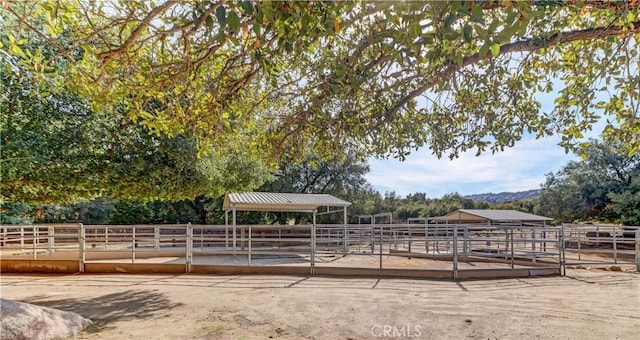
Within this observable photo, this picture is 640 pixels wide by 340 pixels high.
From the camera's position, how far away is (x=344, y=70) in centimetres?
268

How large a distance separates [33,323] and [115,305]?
1.61 meters

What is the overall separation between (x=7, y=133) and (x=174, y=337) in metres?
6.30

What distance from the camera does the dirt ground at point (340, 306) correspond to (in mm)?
3465

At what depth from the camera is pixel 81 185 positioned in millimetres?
8508

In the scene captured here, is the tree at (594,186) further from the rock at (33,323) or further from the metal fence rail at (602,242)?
the rock at (33,323)

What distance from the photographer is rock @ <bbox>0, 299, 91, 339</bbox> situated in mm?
2889

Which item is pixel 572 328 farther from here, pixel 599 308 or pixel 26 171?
pixel 26 171

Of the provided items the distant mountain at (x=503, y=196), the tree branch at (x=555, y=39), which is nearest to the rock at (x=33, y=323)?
the tree branch at (x=555, y=39)

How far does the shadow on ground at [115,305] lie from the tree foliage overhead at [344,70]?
2.23 meters

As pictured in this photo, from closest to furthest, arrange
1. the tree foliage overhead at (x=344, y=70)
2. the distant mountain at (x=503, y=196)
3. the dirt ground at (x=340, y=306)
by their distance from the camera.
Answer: the tree foliage overhead at (x=344, y=70) → the dirt ground at (x=340, y=306) → the distant mountain at (x=503, y=196)

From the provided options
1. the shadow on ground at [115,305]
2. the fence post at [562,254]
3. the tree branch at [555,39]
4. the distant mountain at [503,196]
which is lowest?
the shadow on ground at [115,305]

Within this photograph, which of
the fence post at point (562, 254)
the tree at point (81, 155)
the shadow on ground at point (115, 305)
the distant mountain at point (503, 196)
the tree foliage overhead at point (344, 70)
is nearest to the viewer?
the tree foliage overhead at point (344, 70)

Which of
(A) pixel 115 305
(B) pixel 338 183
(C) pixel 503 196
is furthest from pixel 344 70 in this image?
(C) pixel 503 196

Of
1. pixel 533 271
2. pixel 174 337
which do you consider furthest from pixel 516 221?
pixel 174 337
